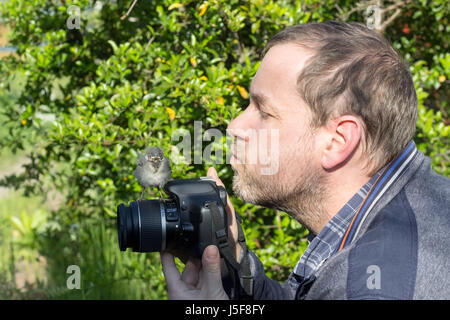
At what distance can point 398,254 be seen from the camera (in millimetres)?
1226

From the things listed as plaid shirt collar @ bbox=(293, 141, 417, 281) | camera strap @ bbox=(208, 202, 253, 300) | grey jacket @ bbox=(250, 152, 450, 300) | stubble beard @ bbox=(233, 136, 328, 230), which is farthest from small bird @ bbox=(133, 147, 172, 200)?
grey jacket @ bbox=(250, 152, 450, 300)

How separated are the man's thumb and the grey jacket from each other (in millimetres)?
253

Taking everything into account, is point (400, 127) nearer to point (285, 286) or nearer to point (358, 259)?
point (358, 259)

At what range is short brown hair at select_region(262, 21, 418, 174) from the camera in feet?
5.02

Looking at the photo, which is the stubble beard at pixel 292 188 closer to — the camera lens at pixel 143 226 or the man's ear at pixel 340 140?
the man's ear at pixel 340 140

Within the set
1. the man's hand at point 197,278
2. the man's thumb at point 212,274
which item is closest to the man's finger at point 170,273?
the man's hand at point 197,278

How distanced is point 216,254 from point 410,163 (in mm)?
654

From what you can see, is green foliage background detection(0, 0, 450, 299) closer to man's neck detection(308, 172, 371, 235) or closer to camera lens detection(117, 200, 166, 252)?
camera lens detection(117, 200, 166, 252)

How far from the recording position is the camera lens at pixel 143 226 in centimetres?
156

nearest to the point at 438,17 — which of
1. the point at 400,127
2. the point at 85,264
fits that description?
the point at 400,127

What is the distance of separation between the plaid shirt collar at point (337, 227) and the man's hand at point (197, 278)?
29cm

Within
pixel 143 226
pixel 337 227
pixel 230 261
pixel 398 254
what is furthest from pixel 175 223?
pixel 398 254

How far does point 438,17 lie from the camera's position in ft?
9.10

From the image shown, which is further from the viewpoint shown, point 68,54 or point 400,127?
point 68,54
